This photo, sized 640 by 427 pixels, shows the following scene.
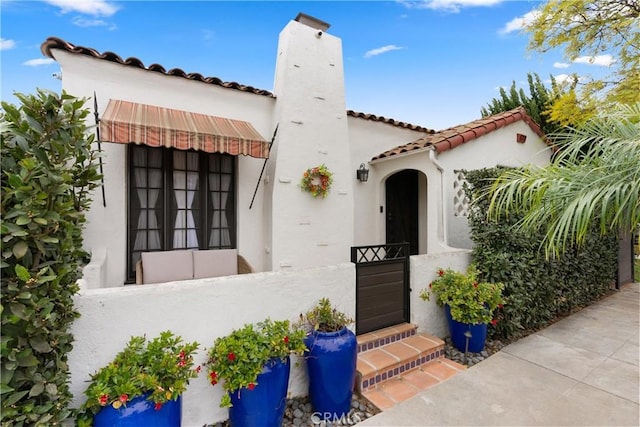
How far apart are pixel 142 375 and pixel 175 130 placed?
20.4 ft

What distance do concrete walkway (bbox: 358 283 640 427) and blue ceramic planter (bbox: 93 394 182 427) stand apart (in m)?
3.53

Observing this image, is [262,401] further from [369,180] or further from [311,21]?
[311,21]

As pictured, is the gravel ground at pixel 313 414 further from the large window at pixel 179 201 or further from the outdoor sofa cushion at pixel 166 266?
the large window at pixel 179 201

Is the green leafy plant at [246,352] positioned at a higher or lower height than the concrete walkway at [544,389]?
higher

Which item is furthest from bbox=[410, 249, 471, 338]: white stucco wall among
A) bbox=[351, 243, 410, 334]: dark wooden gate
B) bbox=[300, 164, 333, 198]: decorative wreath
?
bbox=[300, 164, 333, 198]: decorative wreath

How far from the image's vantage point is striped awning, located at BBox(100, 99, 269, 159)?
7477 mm

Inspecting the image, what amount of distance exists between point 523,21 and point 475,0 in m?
6.02

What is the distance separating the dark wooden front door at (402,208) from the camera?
1483 centimetres

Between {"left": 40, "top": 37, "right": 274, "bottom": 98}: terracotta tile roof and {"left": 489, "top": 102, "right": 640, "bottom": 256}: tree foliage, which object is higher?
{"left": 40, "top": 37, "right": 274, "bottom": 98}: terracotta tile roof

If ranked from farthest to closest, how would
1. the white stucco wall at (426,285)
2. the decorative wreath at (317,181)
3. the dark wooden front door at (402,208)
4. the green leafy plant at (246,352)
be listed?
the dark wooden front door at (402,208) < the decorative wreath at (317,181) < the white stucco wall at (426,285) < the green leafy plant at (246,352)

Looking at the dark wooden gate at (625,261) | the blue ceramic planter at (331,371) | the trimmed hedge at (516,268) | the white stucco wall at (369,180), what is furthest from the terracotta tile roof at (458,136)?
the blue ceramic planter at (331,371)

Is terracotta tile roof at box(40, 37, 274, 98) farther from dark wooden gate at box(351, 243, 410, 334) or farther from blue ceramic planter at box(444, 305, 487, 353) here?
blue ceramic planter at box(444, 305, 487, 353)

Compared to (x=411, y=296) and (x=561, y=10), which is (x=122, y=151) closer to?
(x=411, y=296)

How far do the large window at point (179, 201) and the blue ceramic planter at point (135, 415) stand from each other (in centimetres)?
612
